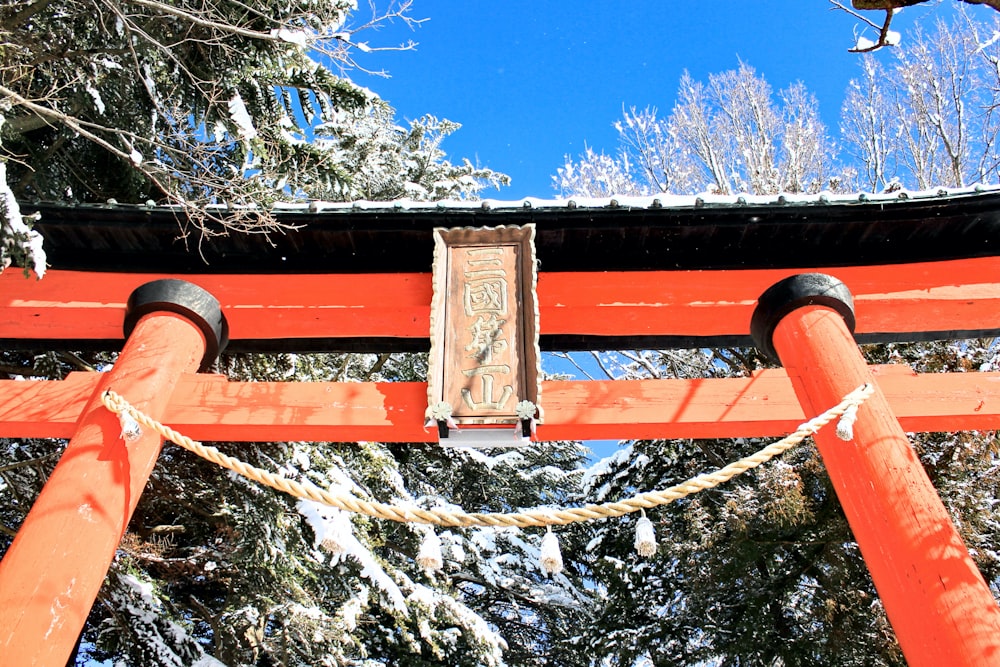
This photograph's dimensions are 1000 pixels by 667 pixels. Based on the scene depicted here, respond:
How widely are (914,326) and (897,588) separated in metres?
2.08

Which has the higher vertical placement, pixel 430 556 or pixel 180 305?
pixel 180 305

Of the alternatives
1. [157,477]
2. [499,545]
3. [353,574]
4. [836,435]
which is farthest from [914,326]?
[499,545]

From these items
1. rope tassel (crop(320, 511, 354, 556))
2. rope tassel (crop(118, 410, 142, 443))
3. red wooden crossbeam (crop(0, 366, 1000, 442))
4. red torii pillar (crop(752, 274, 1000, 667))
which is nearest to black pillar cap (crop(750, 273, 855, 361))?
red torii pillar (crop(752, 274, 1000, 667))

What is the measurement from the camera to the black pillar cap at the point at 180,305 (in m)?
3.68

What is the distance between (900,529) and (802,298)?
4.36 feet

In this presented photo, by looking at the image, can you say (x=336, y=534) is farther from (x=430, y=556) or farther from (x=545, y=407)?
(x=545, y=407)

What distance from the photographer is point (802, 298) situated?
3.57 meters

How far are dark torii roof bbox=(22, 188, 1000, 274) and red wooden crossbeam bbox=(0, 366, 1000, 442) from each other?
941 millimetres

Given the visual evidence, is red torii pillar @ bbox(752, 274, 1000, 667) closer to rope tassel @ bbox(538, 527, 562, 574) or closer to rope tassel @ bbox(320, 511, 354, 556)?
rope tassel @ bbox(538, 527, 562, 574)

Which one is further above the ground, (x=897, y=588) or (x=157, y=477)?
(x=157, y=477)

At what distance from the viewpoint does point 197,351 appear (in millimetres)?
3709

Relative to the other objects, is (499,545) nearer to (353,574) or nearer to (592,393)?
(353,574)

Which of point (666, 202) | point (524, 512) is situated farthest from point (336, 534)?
point (666, 202)

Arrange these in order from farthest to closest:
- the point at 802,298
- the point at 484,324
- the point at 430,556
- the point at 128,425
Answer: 1. the point at 430,556
2. the point at 802,298
3. the point at 484,324
4. the point at 128,425
